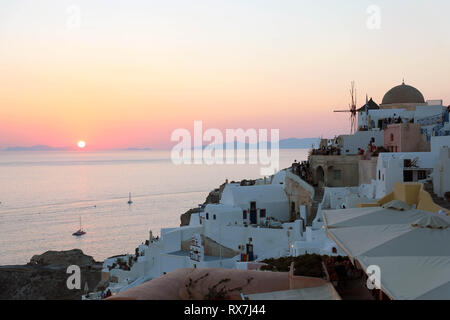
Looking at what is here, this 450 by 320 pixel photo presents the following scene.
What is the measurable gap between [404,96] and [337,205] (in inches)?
612

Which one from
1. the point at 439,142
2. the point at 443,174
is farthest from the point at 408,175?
the point at 443,174

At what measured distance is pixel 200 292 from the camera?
8117 mm

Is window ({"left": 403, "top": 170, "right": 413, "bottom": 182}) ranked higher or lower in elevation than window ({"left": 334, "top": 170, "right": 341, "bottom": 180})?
higher

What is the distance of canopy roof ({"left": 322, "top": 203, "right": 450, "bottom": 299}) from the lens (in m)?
5.96

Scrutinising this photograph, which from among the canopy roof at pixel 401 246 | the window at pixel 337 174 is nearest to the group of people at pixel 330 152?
the window at pixel 337 174

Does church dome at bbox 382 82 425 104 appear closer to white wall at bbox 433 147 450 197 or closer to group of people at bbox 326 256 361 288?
white wall at bbox 433 147 450 197

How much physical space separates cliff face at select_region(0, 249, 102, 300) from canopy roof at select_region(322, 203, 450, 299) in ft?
93.2

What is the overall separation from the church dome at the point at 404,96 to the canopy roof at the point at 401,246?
2494 centimetres

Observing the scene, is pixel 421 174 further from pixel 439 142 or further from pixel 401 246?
pixel 401 246

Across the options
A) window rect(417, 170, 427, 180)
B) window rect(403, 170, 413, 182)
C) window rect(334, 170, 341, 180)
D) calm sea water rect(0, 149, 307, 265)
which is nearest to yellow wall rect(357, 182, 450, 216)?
window rect(403, 170, 413, 182)

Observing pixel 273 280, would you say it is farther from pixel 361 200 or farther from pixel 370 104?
pixel 370 104

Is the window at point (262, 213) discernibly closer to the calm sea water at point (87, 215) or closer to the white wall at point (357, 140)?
the white wall at point (357, 140)

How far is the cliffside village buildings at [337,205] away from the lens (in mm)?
10931
